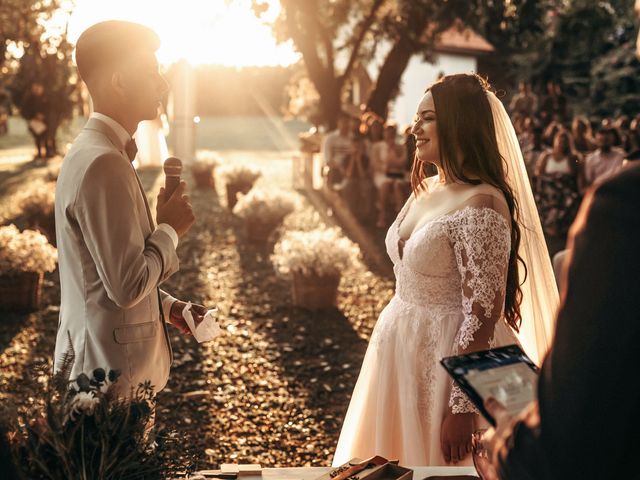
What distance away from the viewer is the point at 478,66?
1341 inches

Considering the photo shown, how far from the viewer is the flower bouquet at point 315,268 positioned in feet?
30.0

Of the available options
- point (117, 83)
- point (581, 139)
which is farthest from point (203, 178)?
point (117, 83)

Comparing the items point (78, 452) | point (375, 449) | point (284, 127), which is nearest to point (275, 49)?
point (375, 449)

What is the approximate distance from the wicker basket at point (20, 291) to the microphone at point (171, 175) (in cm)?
653

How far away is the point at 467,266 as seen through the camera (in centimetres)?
328

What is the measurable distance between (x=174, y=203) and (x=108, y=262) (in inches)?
15.0

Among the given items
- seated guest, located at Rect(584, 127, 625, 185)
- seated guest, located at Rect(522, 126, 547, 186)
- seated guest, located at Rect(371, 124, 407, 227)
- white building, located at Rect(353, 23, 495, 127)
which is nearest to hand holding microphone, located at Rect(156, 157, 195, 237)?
seated guest, located at Rect(584, 127, 625, 185)

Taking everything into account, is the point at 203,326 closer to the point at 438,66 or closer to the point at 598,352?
the point at 598,352

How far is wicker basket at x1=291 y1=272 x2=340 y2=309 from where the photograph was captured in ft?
30.1

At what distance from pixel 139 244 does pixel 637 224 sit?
1.74 metres

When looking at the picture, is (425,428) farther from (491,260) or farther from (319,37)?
(319,37)

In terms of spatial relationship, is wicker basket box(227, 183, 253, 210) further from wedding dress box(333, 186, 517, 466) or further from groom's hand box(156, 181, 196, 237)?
groom's hand box(156, 181, 196, 237)

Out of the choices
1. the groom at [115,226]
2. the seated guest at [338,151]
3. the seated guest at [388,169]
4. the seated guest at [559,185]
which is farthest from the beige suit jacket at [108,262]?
the seated guest at [338,151]

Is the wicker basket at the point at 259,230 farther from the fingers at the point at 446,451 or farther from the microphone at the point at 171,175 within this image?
the microphone at the point at 171,175
